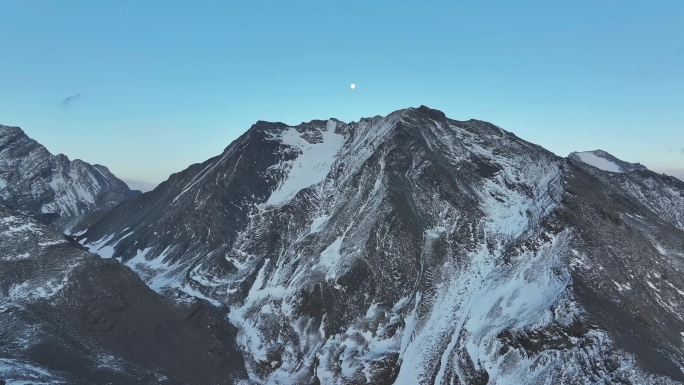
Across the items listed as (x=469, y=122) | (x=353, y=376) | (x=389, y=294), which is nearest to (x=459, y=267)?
(x=389, y=294)

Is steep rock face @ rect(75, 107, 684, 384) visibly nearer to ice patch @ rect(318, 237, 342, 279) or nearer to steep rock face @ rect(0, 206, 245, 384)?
ice patch @ rect(318, 237, 342, 279)

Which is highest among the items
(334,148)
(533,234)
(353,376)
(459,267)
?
(334,148)

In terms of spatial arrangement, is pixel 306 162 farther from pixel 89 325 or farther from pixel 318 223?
pixel 89 325

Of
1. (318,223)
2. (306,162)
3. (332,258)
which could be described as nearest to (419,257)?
(332,258)

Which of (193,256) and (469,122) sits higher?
(469,122)

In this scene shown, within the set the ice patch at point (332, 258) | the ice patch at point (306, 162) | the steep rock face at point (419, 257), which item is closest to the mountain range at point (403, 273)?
the steep rock face at point (419, 257)

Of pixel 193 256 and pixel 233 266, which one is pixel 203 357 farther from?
pixel 193 256
